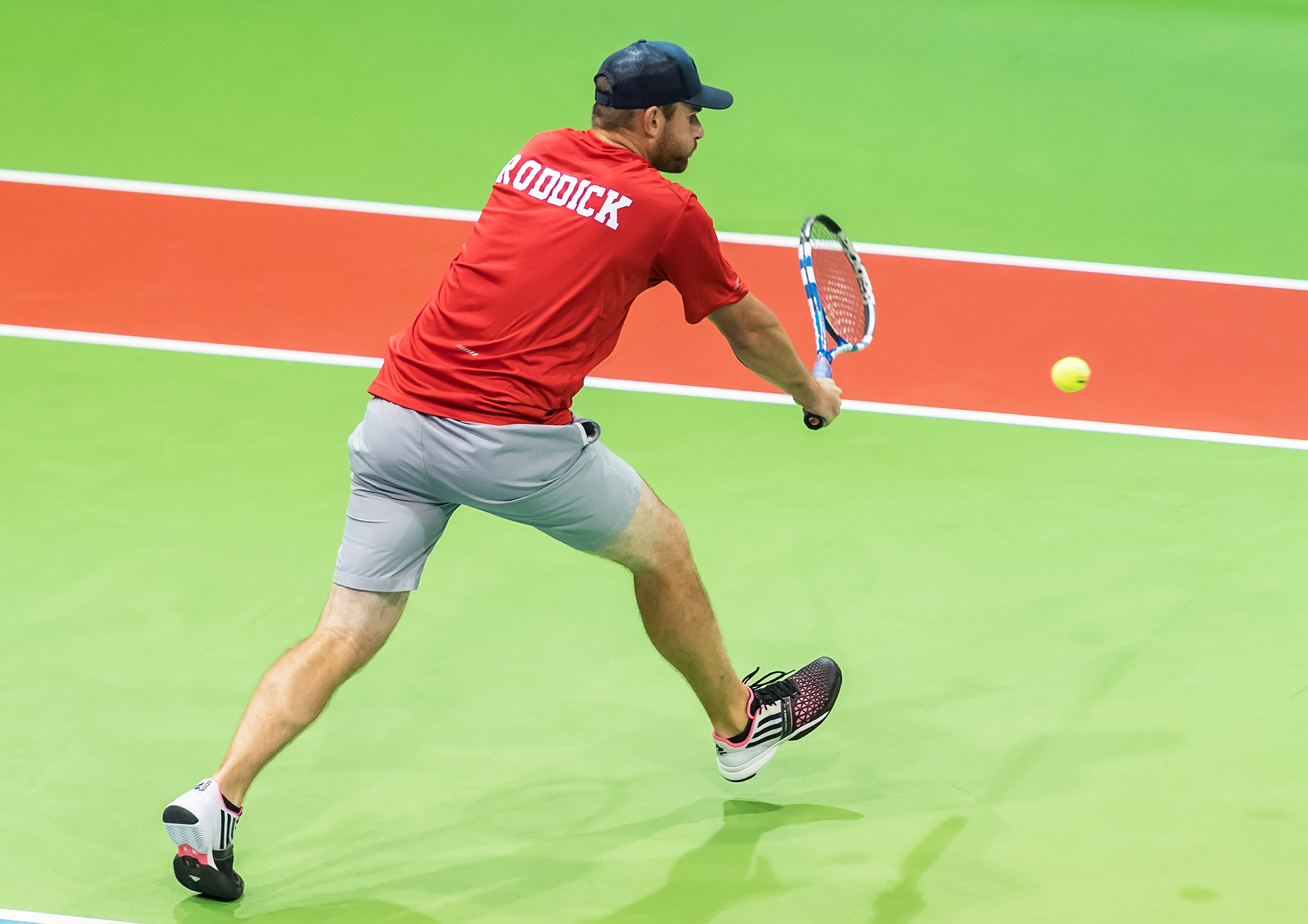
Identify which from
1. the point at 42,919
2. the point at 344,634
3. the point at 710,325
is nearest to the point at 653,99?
the point at 344,634

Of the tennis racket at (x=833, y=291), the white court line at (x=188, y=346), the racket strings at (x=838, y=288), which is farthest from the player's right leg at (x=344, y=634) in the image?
the white court line at (x=188, y=346)

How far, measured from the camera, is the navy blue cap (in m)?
4.43

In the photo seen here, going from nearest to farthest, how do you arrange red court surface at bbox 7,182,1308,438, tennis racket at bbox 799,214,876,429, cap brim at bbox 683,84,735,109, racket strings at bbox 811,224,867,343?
cap brim at bbox 683,84,735,109
tennis racket at bbox 799,214,876,429
racket strings at bbox 811,224,867,343
red court surface at bbox 7,182,1308,438

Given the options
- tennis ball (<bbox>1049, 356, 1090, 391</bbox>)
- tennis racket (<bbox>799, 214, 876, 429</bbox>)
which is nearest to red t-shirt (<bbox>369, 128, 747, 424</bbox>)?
tennis racket (<bbox>799, 214, 876, 429</bbox>)

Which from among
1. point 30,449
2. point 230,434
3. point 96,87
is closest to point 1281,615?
point 230,434

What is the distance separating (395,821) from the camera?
476 cm

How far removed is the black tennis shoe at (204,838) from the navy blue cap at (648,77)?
2.04 m

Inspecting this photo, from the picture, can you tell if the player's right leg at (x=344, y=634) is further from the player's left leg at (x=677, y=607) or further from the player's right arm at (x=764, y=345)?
the player's right arm at (x=764, y=345)

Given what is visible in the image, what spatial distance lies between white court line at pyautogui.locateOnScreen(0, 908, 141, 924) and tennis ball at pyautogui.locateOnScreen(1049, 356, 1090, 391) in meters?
3.66

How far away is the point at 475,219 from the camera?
8805 mm

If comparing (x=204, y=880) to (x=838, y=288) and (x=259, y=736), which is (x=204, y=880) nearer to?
(x=259, y=736)

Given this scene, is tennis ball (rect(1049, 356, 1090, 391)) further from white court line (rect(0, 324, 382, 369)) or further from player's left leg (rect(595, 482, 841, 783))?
white court line (rect(0, 324, 382, 369))

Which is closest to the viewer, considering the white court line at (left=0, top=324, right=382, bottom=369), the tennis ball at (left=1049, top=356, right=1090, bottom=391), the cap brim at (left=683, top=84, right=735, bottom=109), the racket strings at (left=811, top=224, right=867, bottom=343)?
the cap brim at (left=683, top=84, right=735, bottom=109)

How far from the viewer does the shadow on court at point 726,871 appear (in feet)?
14.5
